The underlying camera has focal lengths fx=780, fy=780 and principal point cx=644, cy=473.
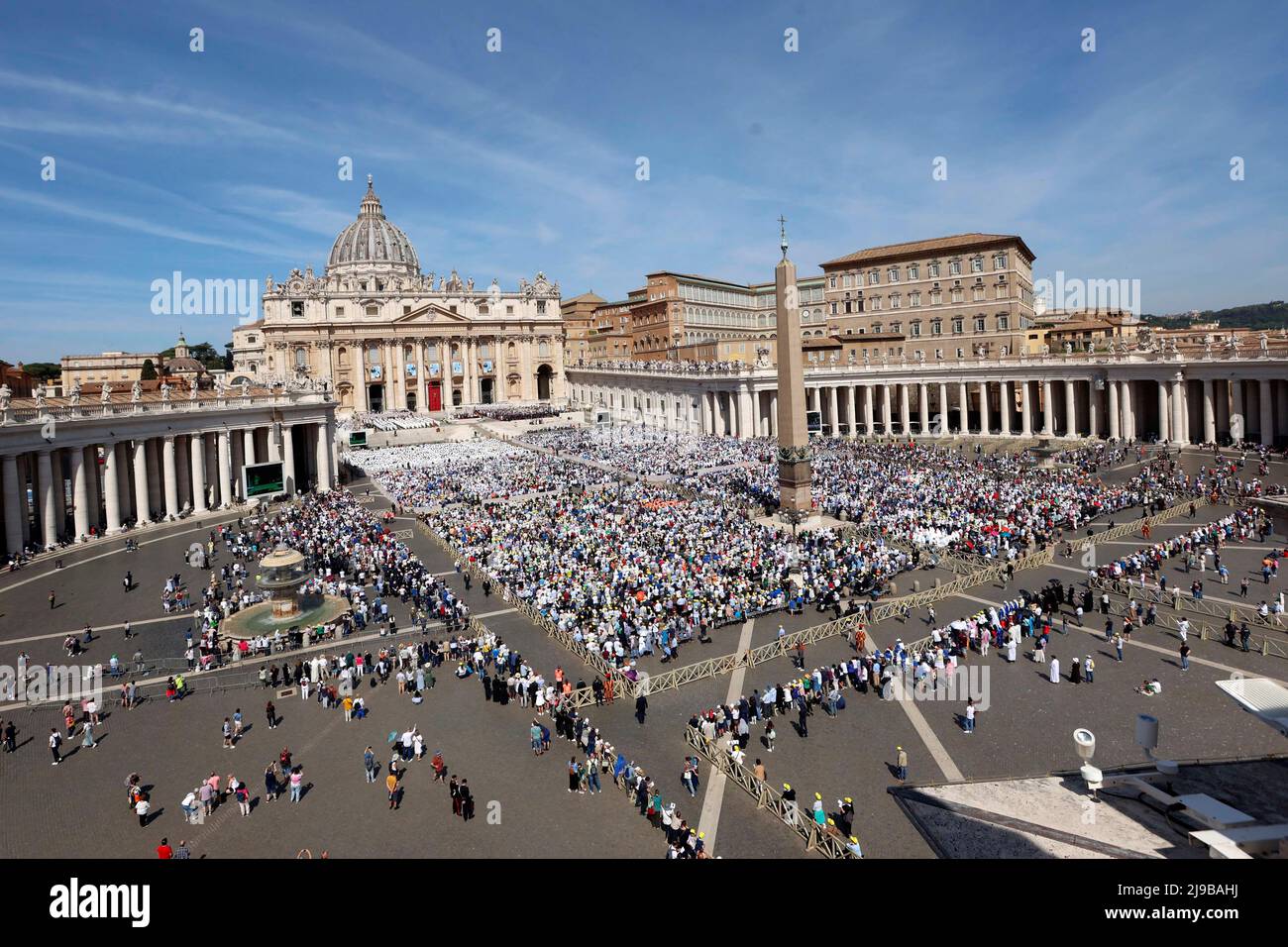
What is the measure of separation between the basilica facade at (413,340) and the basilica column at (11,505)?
63.3 m

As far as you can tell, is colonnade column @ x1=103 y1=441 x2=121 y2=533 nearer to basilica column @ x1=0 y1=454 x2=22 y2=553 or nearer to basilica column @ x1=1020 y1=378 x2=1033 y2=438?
basilica column @ x1=0 y1=454 x2=22 y2=553

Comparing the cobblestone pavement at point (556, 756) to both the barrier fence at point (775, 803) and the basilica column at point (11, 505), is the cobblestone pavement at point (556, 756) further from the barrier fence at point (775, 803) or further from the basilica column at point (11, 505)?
the basilica column at point (11, 505)

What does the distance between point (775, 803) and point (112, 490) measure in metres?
39.2

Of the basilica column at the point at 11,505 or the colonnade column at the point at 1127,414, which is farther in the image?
the colonnade column at the point at 1127,414

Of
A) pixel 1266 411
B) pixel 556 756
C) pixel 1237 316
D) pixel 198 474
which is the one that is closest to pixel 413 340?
pixel 198 474

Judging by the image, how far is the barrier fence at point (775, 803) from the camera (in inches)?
476

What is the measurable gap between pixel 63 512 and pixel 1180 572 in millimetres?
47961

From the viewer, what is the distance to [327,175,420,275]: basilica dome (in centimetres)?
12744

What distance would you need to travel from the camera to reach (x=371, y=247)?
12769cm

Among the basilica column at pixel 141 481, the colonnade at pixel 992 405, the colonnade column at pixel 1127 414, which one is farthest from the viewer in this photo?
the colonnade column at pixel 1127 414

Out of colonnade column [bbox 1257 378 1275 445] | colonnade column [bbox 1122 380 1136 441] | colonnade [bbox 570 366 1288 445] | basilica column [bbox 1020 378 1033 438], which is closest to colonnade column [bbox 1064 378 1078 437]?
colonnade [bbox 570 366 1288 445]

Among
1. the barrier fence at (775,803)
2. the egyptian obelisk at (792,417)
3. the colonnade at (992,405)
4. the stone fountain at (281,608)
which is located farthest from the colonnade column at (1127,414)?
the stone fountain at (281,608)

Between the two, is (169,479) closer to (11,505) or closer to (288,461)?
(288,461)

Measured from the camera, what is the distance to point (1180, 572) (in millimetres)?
25438
